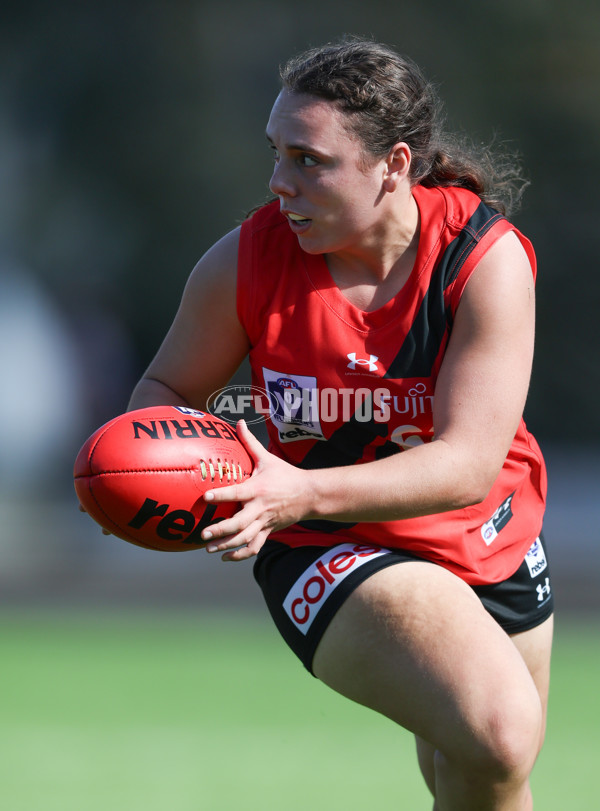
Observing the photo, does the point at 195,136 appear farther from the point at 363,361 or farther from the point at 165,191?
the point at 363,361

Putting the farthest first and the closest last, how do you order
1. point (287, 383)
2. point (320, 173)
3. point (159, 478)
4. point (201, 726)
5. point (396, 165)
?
point (201, 726), point (287, 383), point (396, 165), point (320, 173), point (159, 478)

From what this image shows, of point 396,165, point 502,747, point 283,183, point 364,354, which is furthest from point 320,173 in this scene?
point 502,747

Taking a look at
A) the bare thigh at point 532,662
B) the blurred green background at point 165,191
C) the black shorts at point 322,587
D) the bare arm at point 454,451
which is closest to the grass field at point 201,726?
the bare thigh at point 532,662

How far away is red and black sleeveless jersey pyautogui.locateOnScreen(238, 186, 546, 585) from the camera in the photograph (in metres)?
2.53

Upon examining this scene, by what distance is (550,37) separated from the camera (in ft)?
26.1

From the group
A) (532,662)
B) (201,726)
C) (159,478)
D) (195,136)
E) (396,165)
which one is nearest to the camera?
(159,478)

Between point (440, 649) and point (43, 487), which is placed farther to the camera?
point (43, 487)

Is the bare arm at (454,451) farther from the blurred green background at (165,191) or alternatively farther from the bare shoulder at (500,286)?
the blurred green background at (165,191)

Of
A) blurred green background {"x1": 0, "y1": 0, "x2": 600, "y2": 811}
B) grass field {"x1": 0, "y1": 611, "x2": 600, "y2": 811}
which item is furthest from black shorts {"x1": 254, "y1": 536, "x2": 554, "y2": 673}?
blurred green background {"x1": 0, "y1": 0, "x2": 600, "y2": 811}

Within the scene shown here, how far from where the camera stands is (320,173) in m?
2.44

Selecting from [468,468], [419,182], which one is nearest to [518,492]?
[468,468]

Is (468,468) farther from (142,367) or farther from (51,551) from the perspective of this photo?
(142,367)

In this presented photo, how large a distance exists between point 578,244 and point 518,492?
5.77 meters

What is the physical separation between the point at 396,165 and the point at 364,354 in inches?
18.3
